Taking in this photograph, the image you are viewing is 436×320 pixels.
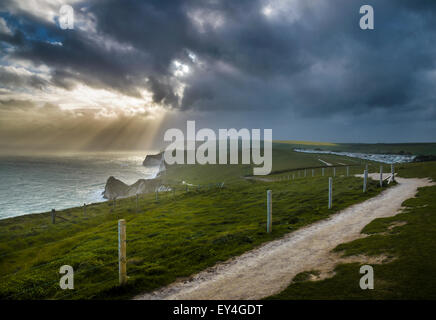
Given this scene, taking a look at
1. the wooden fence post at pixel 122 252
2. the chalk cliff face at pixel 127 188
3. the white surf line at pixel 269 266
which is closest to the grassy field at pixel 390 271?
the white surf line at pixel 269 266

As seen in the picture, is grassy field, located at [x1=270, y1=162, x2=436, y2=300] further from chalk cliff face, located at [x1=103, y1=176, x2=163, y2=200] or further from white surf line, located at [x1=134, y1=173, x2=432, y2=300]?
chalk cliff face, located at [x1=103, y1=176, x2=163, y2=200]

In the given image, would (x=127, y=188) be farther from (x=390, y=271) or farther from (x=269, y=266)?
(x=390, y=271)

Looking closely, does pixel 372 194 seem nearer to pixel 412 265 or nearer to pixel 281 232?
pixel 281 232

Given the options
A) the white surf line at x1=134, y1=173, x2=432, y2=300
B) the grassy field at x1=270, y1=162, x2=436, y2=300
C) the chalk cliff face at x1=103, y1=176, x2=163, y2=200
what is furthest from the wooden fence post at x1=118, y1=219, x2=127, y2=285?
the chalk cliff face at x1=103, y1=176, x2=163, y2=200

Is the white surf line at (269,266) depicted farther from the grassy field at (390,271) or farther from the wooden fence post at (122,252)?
the wooden fence post at (122,252)

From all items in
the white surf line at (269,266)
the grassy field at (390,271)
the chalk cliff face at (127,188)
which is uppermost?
the grassy field at (390,271)

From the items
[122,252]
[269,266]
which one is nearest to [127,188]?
[122,252]
